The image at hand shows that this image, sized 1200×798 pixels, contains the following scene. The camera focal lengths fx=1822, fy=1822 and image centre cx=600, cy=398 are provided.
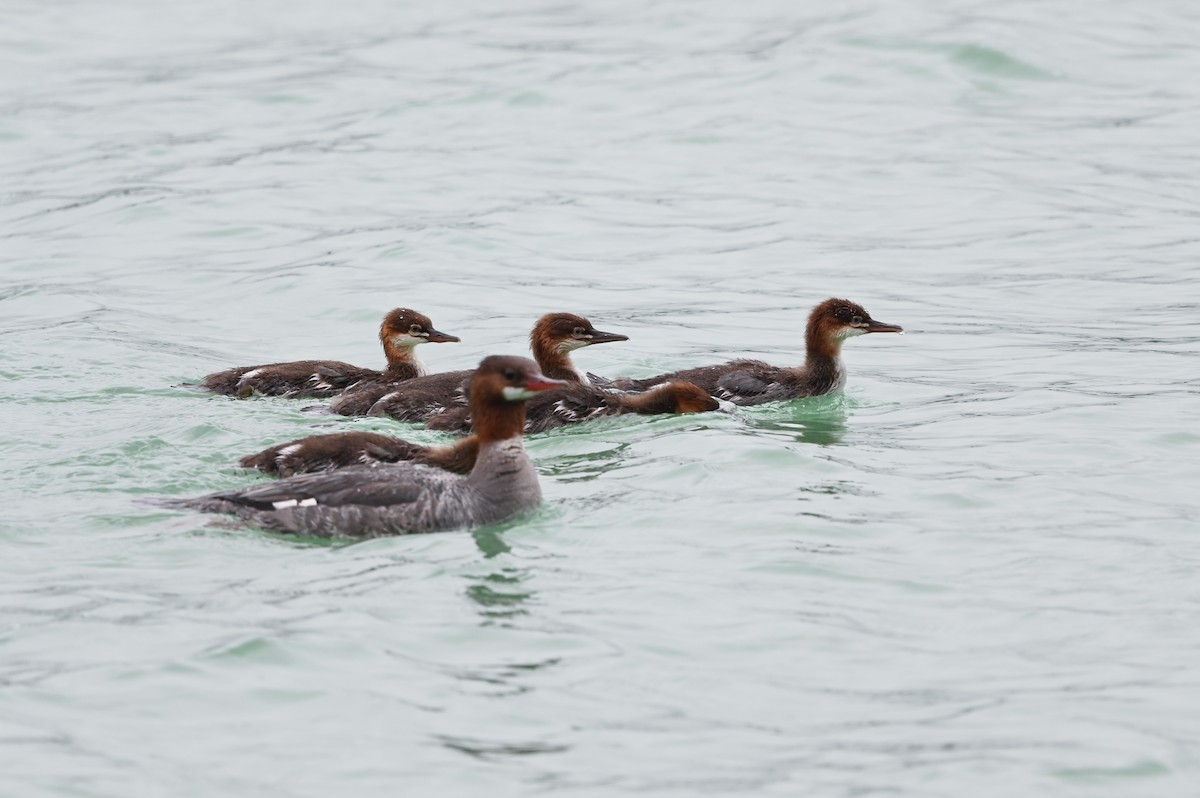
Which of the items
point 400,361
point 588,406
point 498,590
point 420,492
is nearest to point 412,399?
point 400,361

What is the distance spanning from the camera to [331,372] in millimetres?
13547

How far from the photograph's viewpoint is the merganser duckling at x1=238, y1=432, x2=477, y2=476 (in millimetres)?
11102

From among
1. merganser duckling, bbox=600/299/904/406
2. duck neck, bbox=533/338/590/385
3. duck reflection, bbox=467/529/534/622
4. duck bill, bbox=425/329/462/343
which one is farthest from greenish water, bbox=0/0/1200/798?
duck bill, bbox=425/329/462/343

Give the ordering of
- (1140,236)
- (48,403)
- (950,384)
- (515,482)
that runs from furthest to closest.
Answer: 1. (1140,236)
2. (950,384)
3. (48,403)
4. (515,482)

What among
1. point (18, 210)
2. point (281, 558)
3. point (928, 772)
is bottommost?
point (928, 772)

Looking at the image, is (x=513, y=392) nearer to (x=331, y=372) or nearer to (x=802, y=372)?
(x=331, y=372)

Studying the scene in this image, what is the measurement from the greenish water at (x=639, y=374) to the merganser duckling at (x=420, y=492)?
17 centimetres

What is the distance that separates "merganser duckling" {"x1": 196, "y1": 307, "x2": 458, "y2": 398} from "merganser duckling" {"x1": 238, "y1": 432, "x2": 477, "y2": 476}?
6.13 ft

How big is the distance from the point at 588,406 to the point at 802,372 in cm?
189

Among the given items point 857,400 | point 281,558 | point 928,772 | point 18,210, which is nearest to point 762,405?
point 857,400

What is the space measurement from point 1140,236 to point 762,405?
6.63 metres

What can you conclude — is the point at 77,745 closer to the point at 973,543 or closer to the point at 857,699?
the point at 857,699

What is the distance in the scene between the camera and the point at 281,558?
968 cm

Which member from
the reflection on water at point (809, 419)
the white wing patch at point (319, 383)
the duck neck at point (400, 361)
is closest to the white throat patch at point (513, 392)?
the reflection on water at point (809, 419)
